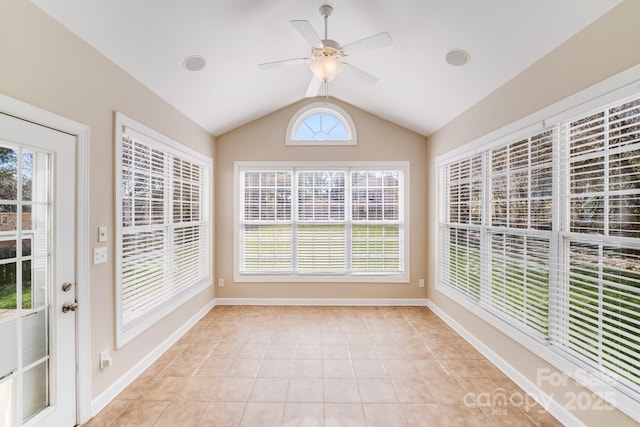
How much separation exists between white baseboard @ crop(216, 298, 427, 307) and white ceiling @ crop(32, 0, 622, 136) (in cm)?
273

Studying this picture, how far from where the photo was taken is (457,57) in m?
2.67

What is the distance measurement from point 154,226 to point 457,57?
3277mm

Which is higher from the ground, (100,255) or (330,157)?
(330,157)

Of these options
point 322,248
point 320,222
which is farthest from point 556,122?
point 322,248

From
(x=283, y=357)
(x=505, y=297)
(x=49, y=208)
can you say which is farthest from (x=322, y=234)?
(x=49, y=208)

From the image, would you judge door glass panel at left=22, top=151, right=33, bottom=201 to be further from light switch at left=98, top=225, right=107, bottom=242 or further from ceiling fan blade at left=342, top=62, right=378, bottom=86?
ceiling fan blade at left=342, top=62, right=378, bottom=86

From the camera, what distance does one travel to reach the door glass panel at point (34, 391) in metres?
1.73

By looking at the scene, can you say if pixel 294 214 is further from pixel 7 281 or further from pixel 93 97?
pixel 7 281

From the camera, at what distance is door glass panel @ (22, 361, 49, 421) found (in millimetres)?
1729

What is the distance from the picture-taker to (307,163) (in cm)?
461

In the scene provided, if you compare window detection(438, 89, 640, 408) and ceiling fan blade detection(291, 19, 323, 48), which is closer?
window detection(438, 89, 640, 408)

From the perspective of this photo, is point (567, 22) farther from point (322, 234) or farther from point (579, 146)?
point (322, 234)

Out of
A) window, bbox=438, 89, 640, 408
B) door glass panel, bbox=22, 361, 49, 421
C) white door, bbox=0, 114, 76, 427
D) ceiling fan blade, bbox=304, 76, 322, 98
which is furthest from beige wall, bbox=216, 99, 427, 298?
door glass panel, bbox=22, 361, 49, 421

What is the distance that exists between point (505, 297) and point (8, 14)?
401 cm
